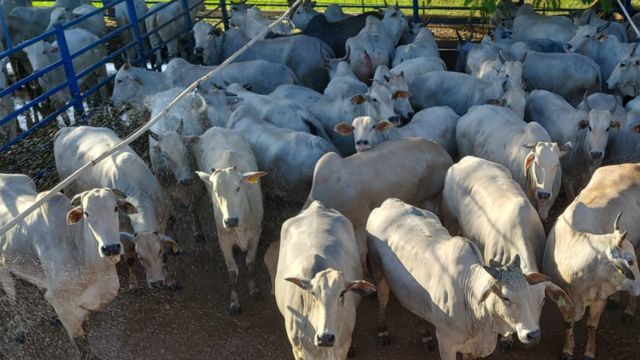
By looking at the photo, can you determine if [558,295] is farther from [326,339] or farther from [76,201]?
[76,201]

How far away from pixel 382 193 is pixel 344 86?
270cm

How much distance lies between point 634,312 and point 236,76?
19.6ft

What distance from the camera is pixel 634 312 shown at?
606 cm

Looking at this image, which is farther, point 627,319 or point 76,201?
point 627,319

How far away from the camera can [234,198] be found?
6301mm

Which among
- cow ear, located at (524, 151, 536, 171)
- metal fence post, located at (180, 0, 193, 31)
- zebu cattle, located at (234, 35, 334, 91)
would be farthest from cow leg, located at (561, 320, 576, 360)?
metal fence post, located at (180, 0, 193, 31)

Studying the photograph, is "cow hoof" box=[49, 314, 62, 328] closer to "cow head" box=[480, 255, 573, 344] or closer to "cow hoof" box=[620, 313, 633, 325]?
"cow head" box=[480, 255, 573, 344]

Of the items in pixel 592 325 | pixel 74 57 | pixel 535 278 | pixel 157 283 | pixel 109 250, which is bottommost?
pixel 592 325

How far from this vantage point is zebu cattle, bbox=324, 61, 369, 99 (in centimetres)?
895

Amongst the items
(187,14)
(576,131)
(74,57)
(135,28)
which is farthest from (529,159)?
(187,14)

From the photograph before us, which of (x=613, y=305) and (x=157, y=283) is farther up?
(x=157, y=283)

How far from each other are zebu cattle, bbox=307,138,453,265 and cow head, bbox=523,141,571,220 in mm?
801

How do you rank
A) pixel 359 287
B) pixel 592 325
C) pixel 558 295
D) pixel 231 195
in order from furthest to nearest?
pixel 231 195, pixel 592 325, pixel 558 295, pixel 359 287

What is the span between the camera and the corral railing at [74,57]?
8312mm
